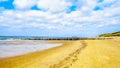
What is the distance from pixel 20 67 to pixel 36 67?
93 cm

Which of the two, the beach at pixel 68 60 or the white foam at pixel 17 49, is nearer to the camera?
the beach at pixel 68 60

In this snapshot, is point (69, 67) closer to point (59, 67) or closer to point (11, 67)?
point (59, 67)

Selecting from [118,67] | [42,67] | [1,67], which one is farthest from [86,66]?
[1,67]

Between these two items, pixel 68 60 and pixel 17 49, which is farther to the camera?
pixel 17 49

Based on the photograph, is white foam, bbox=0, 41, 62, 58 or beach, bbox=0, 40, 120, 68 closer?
beach, bbox=0, 40, 120, 68

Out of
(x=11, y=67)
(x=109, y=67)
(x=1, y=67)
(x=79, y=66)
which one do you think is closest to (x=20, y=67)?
(x=11, y=67)

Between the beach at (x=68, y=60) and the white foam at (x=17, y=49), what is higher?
the white foam at (x=17, y=49)

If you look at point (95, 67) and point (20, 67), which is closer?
point (95, 67)

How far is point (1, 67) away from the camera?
31.0 ft

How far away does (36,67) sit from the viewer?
8.90 metres

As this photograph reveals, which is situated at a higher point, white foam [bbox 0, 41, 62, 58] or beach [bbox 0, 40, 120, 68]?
white foam [bbox 0, 41, 62, 58]

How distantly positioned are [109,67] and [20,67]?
4.81m

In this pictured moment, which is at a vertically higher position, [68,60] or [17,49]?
[17,49]

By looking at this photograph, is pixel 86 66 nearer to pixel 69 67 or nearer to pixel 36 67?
pixel 69 67
